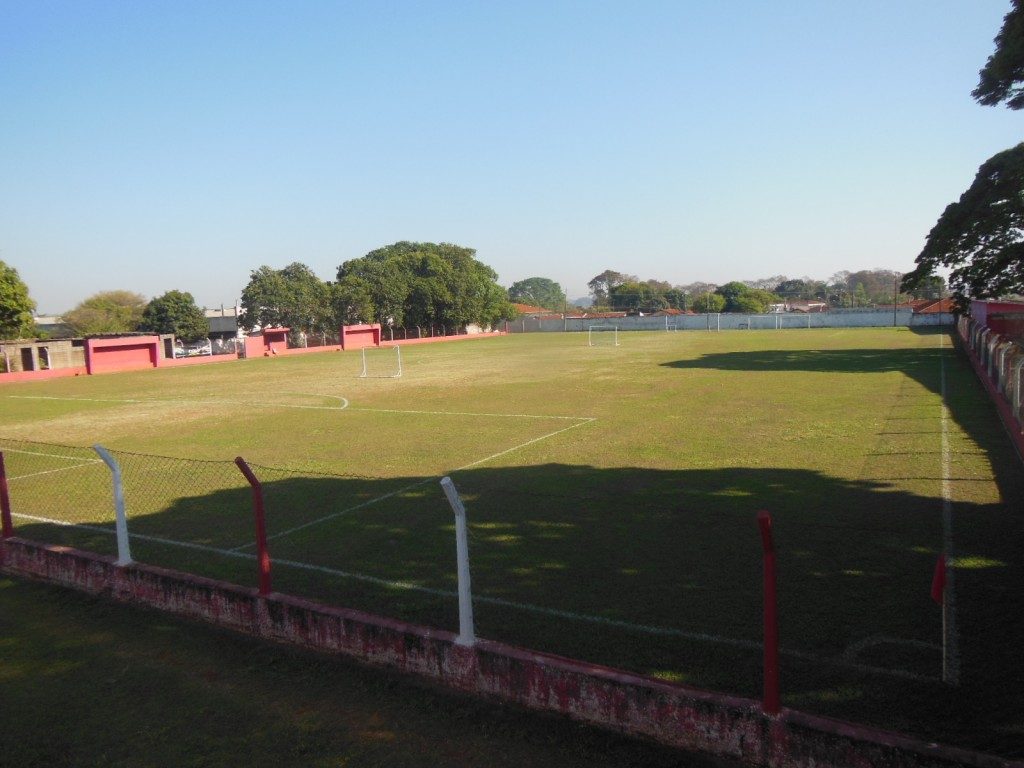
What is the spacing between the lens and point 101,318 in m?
78.4

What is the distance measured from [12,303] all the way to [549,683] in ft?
140

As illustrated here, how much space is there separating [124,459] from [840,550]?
1345cm

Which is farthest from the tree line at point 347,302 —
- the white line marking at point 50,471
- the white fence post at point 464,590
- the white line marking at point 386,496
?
the white fence post at point 464,590

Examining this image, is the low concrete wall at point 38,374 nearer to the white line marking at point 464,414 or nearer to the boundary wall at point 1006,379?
the white line marking at point 464,414

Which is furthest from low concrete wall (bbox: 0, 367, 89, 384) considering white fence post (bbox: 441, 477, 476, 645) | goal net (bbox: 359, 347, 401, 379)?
white fence post (bbox: 441, 477, 476, 645)

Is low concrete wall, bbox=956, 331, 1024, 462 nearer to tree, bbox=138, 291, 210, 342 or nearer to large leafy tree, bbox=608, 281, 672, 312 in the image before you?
tree, bbox=138, 291, 210, 342

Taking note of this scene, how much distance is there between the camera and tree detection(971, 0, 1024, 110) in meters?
20.4

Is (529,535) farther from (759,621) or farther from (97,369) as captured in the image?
(97,369)

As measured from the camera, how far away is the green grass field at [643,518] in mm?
6172

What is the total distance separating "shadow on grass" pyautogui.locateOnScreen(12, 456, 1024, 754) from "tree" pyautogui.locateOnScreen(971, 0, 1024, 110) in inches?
614

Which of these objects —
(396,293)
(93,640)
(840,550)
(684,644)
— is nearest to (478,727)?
(684,644)

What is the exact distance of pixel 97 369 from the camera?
43.6 metres

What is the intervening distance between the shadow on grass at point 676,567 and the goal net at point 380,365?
23.4 metres

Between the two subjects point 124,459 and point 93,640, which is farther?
point 124,459
